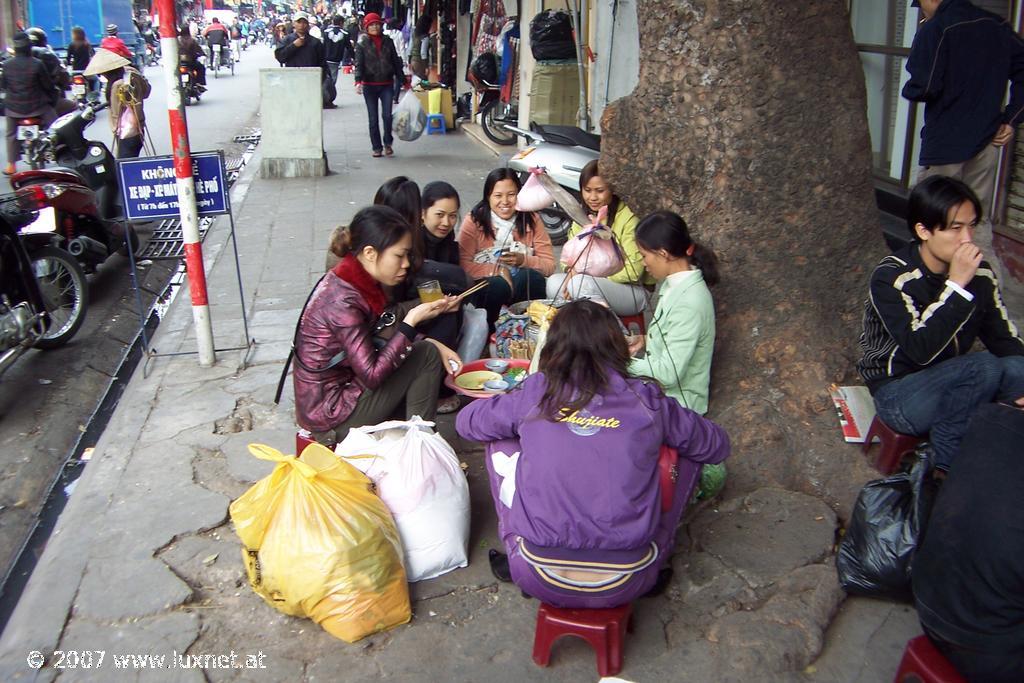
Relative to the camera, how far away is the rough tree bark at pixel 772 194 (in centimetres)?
369

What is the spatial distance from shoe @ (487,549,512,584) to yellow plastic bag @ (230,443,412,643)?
373 millimetres

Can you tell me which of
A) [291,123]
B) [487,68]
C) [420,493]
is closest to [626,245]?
[420,493]

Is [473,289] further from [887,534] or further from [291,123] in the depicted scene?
[291,123]

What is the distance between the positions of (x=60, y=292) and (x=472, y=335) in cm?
320

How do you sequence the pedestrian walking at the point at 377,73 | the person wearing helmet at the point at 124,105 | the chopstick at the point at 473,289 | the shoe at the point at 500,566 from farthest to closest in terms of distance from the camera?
1. the pedestrian walking at the point at 377,73
2. the person wearing helmet at the point at 124,105
3. the chopstick at the point at 473,289
4. the shoe at the point at 500,566

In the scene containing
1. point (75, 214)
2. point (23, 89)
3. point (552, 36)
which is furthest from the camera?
point (23, 89)

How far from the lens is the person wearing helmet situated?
31.2ft

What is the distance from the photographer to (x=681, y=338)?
3572 millimetres

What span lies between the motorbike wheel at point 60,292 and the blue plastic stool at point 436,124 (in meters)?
9.35

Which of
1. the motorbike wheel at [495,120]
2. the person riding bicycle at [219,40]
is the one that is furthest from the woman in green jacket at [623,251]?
the person riding bicycle at [219,40]

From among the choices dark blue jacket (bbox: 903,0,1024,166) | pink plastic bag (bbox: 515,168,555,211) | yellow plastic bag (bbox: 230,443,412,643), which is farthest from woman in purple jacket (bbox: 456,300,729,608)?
dark blue jacket (bbox: 903,0,1024,166)

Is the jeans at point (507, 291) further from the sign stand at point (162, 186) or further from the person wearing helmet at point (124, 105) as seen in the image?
the person wearing helmet at point (124, 105)

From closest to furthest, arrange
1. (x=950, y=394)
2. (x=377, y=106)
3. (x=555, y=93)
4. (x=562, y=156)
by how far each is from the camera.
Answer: (x=950, y=394)
(x=562, y=156)
(x=555, y=93)
(x=377, y=106)

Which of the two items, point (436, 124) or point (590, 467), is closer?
point (590, 467)
